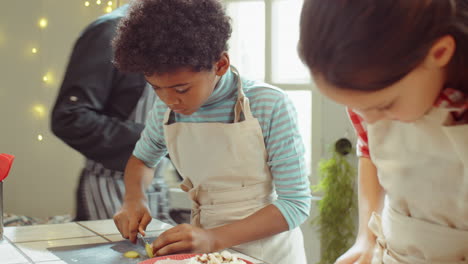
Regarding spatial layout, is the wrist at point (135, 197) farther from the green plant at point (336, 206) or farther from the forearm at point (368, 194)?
the green plant at point (336, 206)

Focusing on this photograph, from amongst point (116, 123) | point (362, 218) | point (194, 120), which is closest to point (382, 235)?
point (362, 218)

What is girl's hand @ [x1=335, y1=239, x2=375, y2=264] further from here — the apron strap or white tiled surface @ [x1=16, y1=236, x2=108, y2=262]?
white tiled surface @ [x1=16, y1=236, x2=108, y2=262]

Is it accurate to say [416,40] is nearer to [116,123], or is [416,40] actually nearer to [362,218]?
[362,218]

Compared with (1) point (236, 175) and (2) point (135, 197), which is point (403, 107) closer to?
(1) point (236, 175)

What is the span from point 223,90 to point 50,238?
49cm

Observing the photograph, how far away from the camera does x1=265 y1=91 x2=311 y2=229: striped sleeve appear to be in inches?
50.8

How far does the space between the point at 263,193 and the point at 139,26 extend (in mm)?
437

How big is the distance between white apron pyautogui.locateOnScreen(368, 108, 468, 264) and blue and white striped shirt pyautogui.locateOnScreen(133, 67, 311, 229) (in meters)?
0.30

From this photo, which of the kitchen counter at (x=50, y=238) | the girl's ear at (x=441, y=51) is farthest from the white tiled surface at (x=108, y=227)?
the girl's ear at (x=441, y=51)

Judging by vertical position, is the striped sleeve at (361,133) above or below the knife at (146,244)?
above

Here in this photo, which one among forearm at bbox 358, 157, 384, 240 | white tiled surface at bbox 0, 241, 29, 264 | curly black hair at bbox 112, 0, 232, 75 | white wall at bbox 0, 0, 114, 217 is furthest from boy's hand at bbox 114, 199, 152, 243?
white wall at bbox 0, 0, 114, 217

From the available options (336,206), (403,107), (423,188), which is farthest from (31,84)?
(403,107)

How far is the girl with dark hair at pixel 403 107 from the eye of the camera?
0.67 metres

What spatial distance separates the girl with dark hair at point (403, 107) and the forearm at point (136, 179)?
25.1 inches
